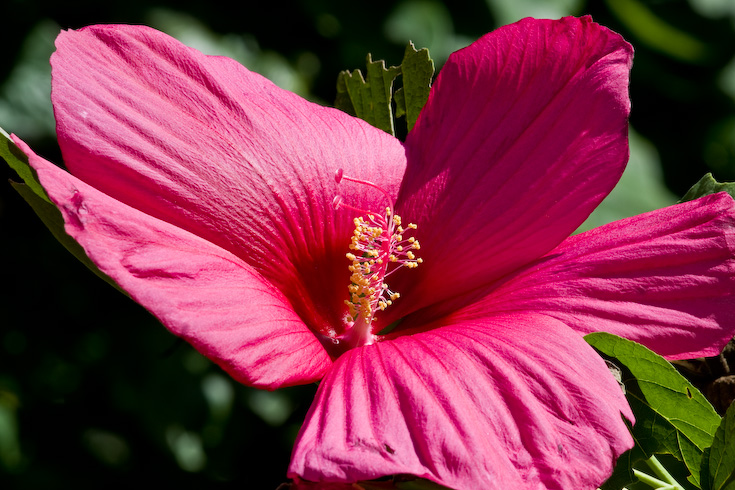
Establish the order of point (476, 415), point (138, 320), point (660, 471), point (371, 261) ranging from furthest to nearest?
point (138, 320) → point (371, 261) → point (660, 471) → point (476, 415)

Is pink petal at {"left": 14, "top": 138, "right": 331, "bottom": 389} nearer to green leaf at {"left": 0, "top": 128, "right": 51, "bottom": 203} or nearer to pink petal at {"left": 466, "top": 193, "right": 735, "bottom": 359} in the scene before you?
green leaf at {"left": 0, "top": 128, "right": 51, "bottom": 203}

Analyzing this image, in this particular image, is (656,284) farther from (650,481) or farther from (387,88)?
(387,88)

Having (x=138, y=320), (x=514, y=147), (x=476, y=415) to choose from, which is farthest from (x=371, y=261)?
(x=138, y=320)

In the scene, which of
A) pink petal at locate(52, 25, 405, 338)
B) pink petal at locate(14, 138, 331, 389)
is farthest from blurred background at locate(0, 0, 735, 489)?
pink petal at locate(14, 138, 331, 389)

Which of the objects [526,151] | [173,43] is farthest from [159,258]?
[526,151]

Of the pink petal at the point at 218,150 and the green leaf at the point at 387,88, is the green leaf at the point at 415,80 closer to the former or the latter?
the green leaf at the point at 387,88
